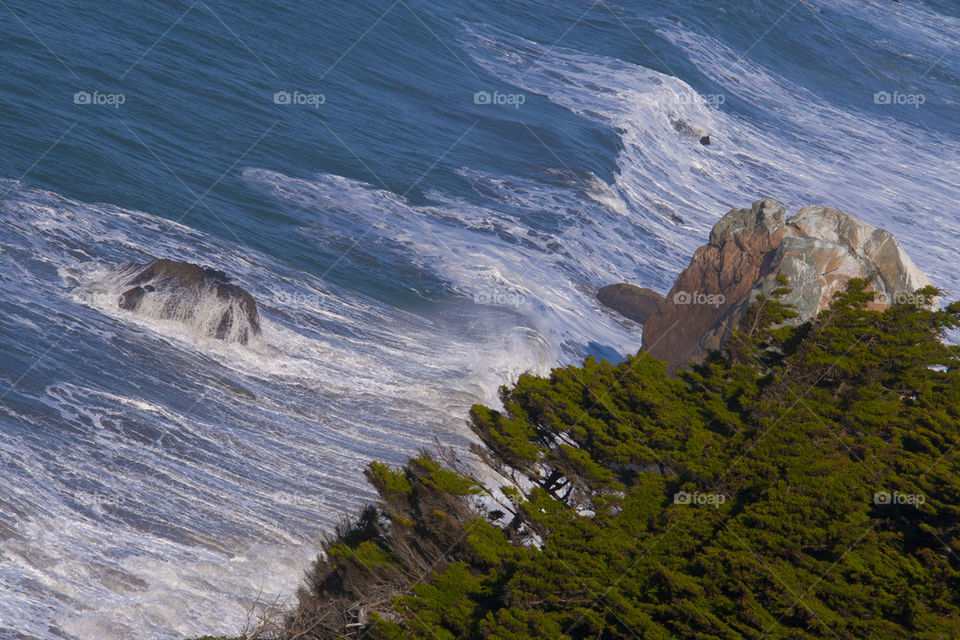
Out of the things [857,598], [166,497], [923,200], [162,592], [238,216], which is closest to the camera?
[857,598]

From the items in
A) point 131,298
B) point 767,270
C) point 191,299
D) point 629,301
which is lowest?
point 629,301

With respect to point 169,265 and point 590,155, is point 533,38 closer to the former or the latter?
point 590,155

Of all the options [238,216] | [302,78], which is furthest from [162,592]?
[302,78]

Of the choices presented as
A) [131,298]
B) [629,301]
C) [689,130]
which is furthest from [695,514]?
[689,130]

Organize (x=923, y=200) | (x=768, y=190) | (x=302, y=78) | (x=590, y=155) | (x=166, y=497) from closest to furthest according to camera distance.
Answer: (x=166, y=497)
(x=302, y=78)
(x=590, y=155)
(x=768, y=190)
(x=923, y=200)

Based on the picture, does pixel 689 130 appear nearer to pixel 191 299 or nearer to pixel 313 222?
pixel 313 222

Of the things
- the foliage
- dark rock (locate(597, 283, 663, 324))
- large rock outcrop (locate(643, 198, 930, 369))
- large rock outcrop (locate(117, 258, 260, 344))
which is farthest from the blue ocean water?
large rock outcrop (locate(643, 198, 930, 369))
